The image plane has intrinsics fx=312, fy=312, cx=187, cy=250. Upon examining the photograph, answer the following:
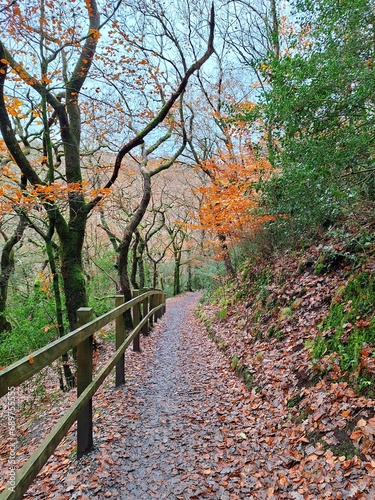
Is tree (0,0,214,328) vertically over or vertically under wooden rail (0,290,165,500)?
over

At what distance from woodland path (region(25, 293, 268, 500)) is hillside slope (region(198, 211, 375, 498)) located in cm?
43

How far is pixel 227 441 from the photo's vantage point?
385 cm

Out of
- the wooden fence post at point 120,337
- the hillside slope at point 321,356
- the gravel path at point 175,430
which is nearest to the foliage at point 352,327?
the hillside slope at point 321,356

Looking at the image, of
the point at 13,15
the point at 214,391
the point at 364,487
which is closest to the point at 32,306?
the point at 214,391

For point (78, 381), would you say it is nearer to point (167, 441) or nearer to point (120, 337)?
point (167, 441)

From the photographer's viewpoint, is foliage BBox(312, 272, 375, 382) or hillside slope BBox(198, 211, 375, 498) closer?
hillside slope BBox(198, 211, 375, 498)

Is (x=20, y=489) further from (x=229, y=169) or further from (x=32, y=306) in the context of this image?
(x=229, y=169)

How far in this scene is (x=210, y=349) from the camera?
8273mm

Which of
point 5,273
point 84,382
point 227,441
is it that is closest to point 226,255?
point 5,273

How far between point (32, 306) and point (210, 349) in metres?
5.69

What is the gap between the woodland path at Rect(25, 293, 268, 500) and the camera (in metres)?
3.01

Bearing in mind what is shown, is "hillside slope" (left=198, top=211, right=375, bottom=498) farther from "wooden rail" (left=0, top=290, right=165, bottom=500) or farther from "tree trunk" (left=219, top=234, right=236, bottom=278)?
"tree trunk" (left=219, top=234, right=236, bottom=278)

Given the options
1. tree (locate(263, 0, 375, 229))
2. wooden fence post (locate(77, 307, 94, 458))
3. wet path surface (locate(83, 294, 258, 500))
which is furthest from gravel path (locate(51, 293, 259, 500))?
tree (locate(263, 0, 375, 229))

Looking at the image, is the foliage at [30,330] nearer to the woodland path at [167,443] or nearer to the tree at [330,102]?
the woodland path at [167,443]
